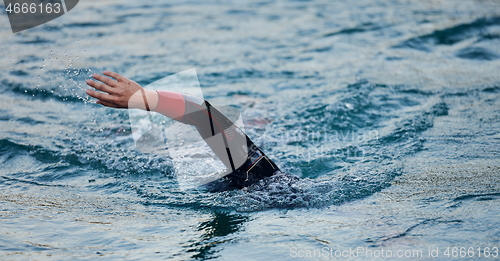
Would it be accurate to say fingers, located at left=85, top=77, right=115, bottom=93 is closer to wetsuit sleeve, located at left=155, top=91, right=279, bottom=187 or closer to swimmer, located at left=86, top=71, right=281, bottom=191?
swimmer, located at left=86, top=71, right=281, bottom=191

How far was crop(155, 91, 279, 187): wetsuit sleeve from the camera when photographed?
345 centimetres

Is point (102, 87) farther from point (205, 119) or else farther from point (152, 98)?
point (205, 119)

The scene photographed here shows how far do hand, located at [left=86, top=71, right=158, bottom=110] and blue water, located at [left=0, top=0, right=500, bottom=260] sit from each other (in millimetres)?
964

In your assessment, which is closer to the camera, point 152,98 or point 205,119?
point 152,98

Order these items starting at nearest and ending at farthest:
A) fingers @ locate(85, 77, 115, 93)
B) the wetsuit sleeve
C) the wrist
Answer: fingers @ locate(85, 77, 115, 93) → the wrist → the wetsuit sleeve

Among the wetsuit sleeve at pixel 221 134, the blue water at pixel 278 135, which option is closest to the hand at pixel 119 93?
the wetsuit sleeve at pixel 221 134

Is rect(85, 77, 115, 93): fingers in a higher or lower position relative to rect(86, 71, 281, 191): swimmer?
higher

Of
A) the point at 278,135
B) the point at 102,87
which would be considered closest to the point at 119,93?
the point at 102,87

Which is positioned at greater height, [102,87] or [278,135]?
[102,87]

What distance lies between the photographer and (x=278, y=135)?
566 cm

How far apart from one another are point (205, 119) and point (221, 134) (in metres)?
0.19

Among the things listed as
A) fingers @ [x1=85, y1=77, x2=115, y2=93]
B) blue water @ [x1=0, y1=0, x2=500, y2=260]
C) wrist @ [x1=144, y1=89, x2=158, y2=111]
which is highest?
fingers @ [x1=85, y1=77, x2=115, y2=93]

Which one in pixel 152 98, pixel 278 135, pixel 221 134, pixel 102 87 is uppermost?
pixel 102 87

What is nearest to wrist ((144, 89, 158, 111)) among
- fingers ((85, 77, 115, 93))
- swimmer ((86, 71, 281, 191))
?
swimmer ((86, 71, 281, 191))
